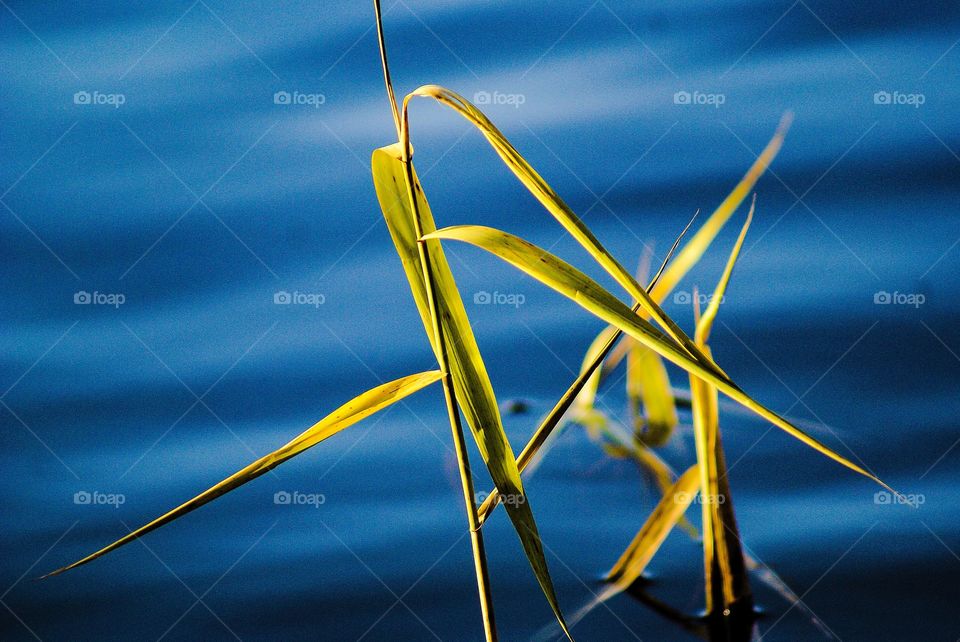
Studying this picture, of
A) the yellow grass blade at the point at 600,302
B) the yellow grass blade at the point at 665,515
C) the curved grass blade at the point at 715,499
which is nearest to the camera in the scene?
the yellow grass blade at the point at 600,302

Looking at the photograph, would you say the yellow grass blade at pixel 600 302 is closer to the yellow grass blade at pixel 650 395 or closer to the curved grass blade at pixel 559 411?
the curved grass blade at pixel 559 411

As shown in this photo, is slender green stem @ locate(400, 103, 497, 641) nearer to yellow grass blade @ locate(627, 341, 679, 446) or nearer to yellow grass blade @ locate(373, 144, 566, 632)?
yellow grass blade @ locate(373, 144, 566, 632)

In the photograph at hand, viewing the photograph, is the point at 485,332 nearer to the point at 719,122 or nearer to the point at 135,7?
the point at 719,122

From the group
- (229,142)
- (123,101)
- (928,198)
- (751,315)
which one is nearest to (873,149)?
(928,198)

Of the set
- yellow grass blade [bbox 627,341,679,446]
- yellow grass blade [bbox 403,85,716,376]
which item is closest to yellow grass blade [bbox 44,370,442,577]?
yellow grass blade [bbox 403,85,716,376]

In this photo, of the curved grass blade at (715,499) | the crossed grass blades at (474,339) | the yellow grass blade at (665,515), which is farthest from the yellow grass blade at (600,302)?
the yellow grass blade at (665,515)
